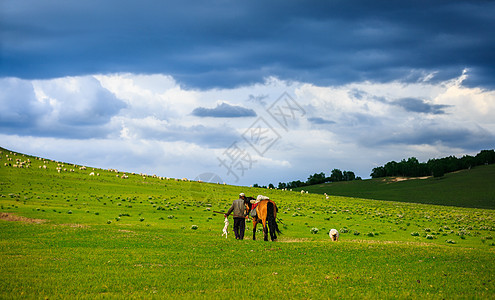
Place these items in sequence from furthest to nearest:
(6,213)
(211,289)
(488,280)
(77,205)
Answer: (77,205) < (6,213) < (488,280) < (211,289)

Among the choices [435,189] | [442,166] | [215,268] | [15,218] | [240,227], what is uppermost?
[442,166]

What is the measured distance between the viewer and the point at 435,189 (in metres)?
135

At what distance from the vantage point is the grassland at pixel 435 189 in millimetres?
113812

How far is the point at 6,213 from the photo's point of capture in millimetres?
37938

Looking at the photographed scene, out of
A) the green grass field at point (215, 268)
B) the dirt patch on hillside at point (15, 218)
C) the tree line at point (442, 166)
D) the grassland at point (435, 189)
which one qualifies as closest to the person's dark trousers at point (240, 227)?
the green grass field at point (215, 268)

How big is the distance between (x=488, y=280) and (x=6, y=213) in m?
39.7

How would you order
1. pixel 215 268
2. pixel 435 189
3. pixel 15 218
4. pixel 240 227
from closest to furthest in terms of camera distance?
1. pixel 215 268
2. pixel 240 227
3. pixel 15 218
4. pixel 435 189

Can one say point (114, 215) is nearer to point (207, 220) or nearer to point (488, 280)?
point (207, 220)

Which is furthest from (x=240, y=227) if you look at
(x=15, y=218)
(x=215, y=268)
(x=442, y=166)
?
(x=442, y=166)

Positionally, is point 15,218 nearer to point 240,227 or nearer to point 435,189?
point 240,227

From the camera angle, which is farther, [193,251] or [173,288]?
[193,251]

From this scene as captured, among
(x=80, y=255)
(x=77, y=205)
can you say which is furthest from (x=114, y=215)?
(x=80, y=255)

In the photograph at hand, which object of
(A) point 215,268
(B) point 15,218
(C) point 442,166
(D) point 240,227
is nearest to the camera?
(A) point 215,268

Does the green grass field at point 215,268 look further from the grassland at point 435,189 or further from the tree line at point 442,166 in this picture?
the tree line at point 442,166
